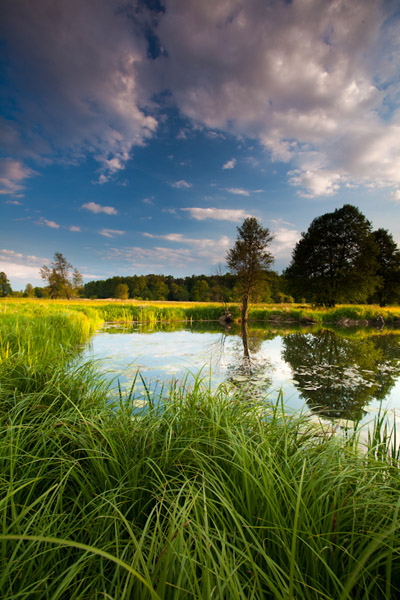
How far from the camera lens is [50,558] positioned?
46.0 inches

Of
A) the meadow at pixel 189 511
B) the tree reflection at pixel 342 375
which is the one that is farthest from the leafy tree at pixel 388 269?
the meadow at pixel 189 511

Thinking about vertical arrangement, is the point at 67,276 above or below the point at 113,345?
above

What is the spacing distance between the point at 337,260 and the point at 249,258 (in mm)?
9907

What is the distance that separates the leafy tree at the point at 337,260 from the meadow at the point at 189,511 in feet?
88.5

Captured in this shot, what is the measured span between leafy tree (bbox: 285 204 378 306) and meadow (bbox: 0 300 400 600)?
2696 cm

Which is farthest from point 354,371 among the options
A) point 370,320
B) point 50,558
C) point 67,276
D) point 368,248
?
point 67,276

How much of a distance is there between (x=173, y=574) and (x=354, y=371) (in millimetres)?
7087

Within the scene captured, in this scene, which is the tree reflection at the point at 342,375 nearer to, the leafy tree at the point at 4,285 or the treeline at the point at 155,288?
the treeline at the point at 155,288

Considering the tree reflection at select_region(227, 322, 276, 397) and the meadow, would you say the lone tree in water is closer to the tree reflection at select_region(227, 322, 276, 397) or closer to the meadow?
the tree reflection at select_region(227, 322, 276, 397)

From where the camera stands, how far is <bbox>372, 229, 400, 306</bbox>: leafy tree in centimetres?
3444

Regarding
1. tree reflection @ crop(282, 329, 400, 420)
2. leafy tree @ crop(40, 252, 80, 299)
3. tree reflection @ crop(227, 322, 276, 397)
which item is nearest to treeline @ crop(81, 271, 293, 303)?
leafy tree @ crop(40, 252, 80, 299)

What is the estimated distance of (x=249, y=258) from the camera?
25125mm

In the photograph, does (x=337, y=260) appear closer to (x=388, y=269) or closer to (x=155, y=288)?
Result: (x=388, y=269)

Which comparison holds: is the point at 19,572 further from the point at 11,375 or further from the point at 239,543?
the point at 11,375
